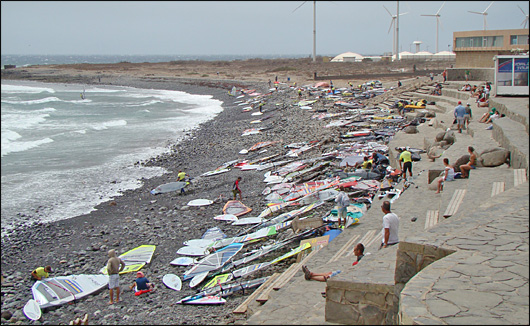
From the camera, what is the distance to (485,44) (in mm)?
34688

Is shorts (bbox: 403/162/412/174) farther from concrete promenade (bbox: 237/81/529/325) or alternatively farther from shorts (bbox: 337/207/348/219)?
concrete promenade (bbox: 237/81/529/325)

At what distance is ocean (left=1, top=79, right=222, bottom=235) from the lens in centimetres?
1841

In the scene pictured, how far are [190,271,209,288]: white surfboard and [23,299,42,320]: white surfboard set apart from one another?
10.5ft

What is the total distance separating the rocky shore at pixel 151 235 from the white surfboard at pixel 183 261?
Answer: 0.16 m

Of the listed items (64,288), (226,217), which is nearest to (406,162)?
(226,217)

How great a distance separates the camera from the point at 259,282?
31.2ft

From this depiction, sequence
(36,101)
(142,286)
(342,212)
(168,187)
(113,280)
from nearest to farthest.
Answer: (113,280) → (142,286) → (342,212) → (168,187) → (36,101)

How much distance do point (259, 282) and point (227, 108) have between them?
37033 mm

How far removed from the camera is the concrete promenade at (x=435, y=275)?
474 centimetres

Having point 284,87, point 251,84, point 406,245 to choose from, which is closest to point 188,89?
point 251,84

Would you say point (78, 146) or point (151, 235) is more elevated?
point (78, 146)

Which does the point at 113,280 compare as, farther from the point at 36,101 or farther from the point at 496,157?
the point at 36,101

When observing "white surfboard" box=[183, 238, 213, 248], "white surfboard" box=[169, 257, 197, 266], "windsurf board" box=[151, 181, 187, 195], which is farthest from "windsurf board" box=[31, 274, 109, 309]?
"windsurf board" box=[151, 181, 187, 195]

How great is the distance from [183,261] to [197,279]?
4.40ft
